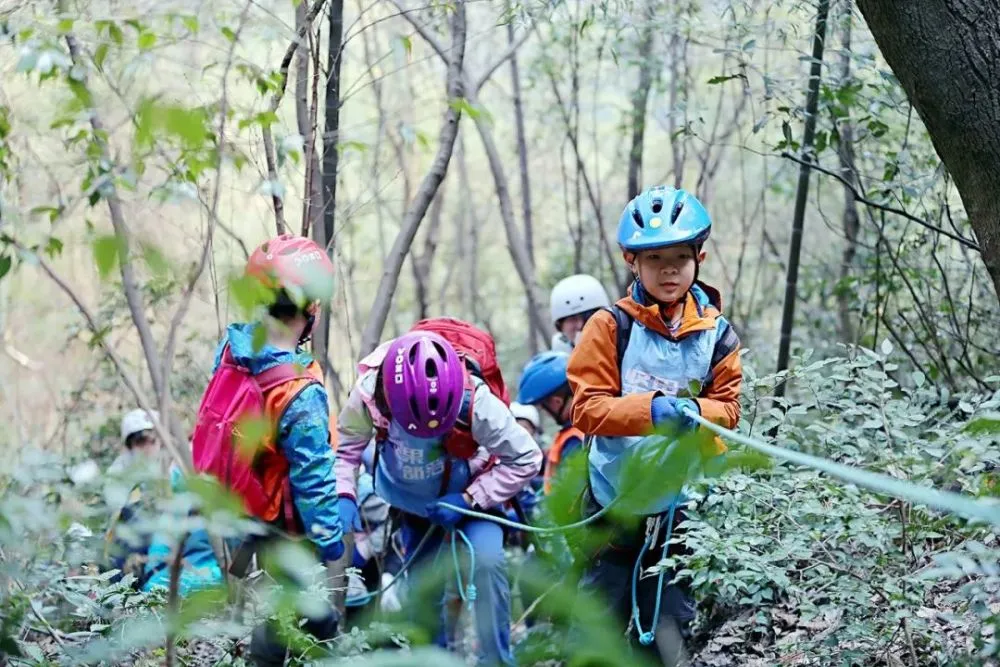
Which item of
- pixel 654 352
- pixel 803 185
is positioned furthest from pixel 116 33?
pixel 803 185

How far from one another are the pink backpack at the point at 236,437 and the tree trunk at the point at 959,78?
2.37 meters

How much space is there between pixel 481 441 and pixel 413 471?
37 cm

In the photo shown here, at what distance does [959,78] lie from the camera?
2.98 meters

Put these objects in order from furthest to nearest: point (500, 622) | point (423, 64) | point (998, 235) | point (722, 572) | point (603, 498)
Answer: point (423, 64) → point (500, 622) → point (603, 498) → point (722, 572) → point (998, 235)

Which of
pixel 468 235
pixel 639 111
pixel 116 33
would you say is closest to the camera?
pixel 116 33

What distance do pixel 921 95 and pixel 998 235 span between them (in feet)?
1.41

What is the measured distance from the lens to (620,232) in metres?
4.50

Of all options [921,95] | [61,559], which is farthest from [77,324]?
[921,95]

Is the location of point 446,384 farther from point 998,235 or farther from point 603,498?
point 998,235

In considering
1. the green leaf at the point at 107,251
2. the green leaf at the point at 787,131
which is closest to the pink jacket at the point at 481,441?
the green leaf at the point at 787,131

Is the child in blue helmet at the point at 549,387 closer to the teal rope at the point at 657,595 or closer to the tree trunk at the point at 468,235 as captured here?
the teal rope at the point at 657,595

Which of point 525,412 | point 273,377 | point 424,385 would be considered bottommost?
point 525,412

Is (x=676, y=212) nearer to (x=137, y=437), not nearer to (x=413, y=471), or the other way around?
(x=413, y=471)

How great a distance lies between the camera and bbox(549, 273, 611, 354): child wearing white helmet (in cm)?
762
